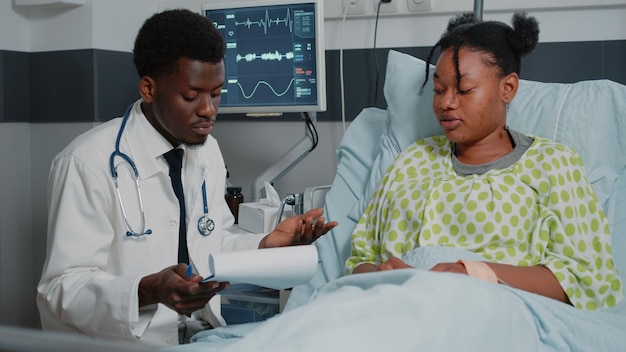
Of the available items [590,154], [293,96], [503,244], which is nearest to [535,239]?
[503,244]

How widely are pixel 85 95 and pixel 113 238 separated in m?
1.31

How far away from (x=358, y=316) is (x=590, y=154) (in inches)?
45.5

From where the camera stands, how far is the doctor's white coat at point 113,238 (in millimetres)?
1568

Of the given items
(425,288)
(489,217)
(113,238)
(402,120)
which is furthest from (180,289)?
(402,120)

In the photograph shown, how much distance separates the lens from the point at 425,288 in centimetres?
119

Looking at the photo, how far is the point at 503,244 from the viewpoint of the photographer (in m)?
1.83

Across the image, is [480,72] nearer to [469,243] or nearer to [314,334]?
[469,243]

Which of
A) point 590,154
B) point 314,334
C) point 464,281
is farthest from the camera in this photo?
point 590,154

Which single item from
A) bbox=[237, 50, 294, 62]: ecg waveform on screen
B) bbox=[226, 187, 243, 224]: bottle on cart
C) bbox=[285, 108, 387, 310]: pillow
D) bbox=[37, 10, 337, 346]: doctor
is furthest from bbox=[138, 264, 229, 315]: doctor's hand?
bbox=[237, 50, 294, 62]: ecg waveform on screen

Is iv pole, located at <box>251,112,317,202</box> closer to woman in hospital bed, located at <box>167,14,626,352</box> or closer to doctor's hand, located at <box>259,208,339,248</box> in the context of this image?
woman in hospital bed, located at <box>167,14,626,352</box>

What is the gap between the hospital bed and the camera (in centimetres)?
107

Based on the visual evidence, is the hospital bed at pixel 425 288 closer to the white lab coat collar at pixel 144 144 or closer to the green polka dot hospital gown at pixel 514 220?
the green polka dot hospital gown at pixel 514 220

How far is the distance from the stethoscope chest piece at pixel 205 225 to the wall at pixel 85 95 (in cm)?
112

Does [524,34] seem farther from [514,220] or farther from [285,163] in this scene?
[285,163]
